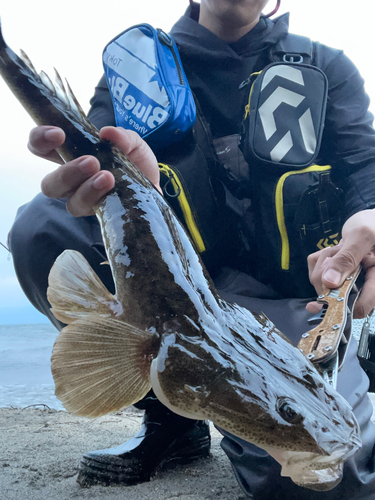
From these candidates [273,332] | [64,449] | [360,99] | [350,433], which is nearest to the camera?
[350,433]

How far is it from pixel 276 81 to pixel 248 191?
0.77 metres

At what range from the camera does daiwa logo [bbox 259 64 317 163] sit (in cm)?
278

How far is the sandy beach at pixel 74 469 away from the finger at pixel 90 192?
1.30 meters

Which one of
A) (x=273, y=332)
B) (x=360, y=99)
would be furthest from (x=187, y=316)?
(x=360, y=99)

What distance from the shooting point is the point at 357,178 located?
2.83 m

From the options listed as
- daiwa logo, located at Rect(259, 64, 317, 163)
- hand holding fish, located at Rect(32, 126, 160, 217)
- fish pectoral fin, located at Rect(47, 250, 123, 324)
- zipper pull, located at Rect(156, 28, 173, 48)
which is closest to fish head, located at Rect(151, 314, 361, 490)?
fish pectoral fin, located at Rect(47, 250, 123, 324)

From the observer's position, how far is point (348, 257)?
1997mm

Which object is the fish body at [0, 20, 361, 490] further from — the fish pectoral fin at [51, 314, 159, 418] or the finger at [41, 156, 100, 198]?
the finger at [41, 156, 100, 198]

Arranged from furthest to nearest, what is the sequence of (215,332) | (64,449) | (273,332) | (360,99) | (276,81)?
(360,99)
(276,81)
(64,449)
(273,332)
(215,332)

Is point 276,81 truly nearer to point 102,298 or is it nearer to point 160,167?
point 160,167

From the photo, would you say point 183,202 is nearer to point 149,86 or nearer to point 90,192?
point 149,86

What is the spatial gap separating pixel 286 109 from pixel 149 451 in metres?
2.35

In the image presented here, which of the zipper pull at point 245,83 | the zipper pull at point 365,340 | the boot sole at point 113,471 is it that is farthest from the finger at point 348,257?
the zipper pull at point 245,83

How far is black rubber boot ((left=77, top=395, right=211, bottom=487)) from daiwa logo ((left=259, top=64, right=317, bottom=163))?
6.23ft
